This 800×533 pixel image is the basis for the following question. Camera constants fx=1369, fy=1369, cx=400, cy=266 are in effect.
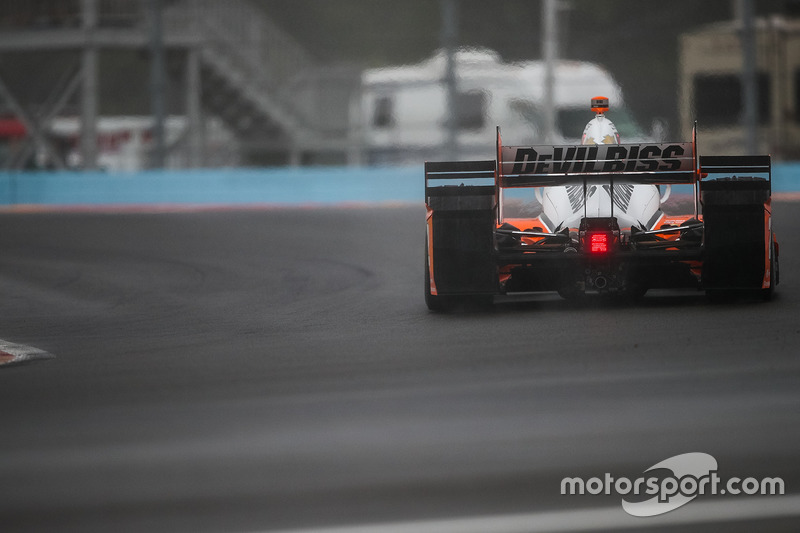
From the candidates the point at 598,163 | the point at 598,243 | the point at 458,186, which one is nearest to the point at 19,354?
the point at 458,186

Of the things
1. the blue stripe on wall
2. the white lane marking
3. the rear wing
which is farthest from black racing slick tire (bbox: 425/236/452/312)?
the blue stripe on wall

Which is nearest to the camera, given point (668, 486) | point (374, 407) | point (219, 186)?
point (668, 486)

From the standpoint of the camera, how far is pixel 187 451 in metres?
5.38

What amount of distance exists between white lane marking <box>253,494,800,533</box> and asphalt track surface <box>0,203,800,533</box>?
2 cm

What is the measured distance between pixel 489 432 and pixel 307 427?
2.51 feet

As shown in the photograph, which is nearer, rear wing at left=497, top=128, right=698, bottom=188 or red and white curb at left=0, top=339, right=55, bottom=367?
red and white curb at left=0, top=339, right=55, bottom=367

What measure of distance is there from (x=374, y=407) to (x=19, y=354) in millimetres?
2792

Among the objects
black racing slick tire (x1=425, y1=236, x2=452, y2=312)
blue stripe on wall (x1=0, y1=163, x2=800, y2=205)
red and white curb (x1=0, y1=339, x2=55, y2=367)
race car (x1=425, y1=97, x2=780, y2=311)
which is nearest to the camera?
red and white curb (x1=0, y1=339, x2=55, y2=367)

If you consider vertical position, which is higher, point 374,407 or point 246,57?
point 246,57

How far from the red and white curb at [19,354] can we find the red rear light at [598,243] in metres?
3.33

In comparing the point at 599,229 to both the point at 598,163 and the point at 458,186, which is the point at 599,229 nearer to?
the point at 598,163

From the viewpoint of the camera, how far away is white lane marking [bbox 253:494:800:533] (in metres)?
4.31

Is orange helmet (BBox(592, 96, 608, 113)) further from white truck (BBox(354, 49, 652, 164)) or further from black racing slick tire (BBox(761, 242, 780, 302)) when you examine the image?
white truck (BBox(354, 49, 652, 164))

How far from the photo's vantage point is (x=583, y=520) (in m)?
4.39
